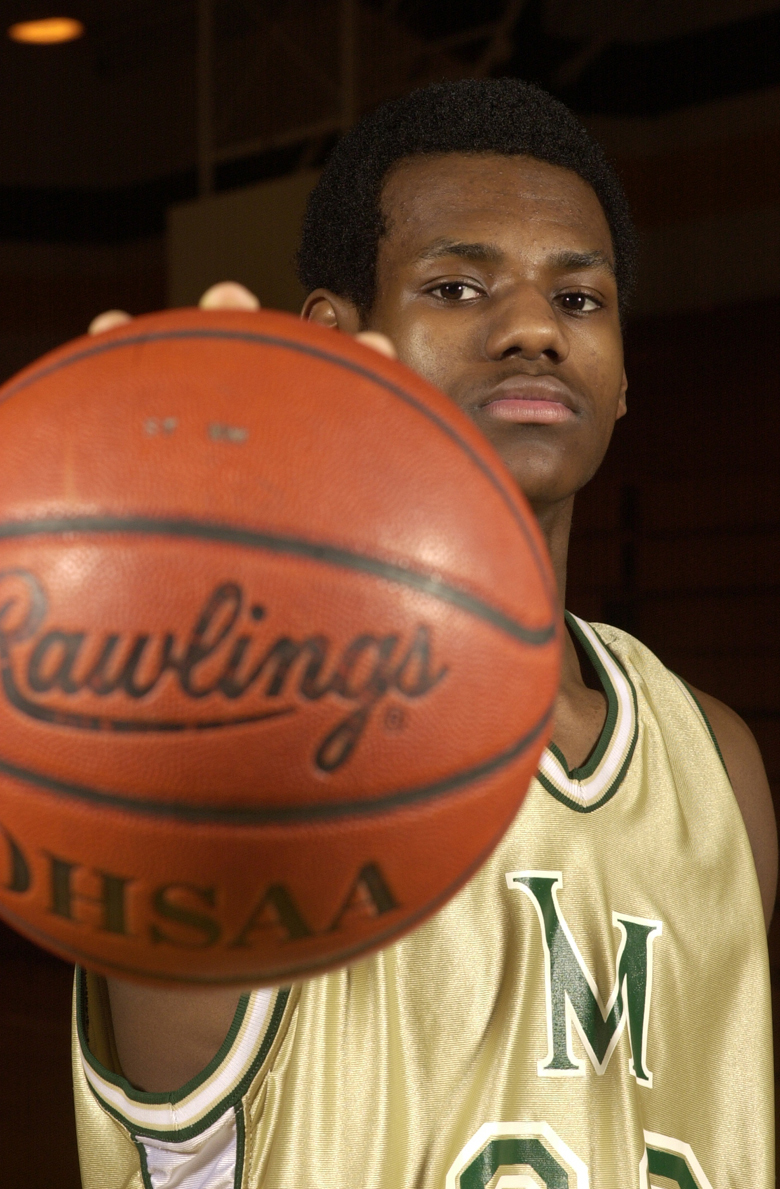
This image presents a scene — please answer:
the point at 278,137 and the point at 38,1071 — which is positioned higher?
the point at 278,137

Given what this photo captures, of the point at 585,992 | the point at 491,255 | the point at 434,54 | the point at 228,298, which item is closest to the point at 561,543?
the point at 491,255

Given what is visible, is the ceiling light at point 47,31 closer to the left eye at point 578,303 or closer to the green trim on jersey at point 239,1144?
the left eye at point 578,303

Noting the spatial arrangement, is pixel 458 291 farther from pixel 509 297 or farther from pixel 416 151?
pixel 416 151

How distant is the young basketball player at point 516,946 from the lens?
92 cm

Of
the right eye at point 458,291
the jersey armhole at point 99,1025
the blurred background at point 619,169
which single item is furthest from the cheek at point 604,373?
the blurred background at point 619,169

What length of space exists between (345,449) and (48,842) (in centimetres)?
24

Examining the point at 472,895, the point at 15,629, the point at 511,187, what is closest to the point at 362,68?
the point at 511,187

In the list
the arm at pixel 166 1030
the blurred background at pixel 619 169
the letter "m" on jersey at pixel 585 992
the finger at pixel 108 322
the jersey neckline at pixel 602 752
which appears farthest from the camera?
the blurred background at pixel 619 169

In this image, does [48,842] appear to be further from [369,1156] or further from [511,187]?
[511,187]

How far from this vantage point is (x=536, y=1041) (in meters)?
1.02

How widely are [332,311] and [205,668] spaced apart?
689mm

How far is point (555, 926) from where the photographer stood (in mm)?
1057

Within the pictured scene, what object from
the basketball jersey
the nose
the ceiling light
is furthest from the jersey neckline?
the ceiling light

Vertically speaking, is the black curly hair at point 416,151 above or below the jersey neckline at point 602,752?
above
